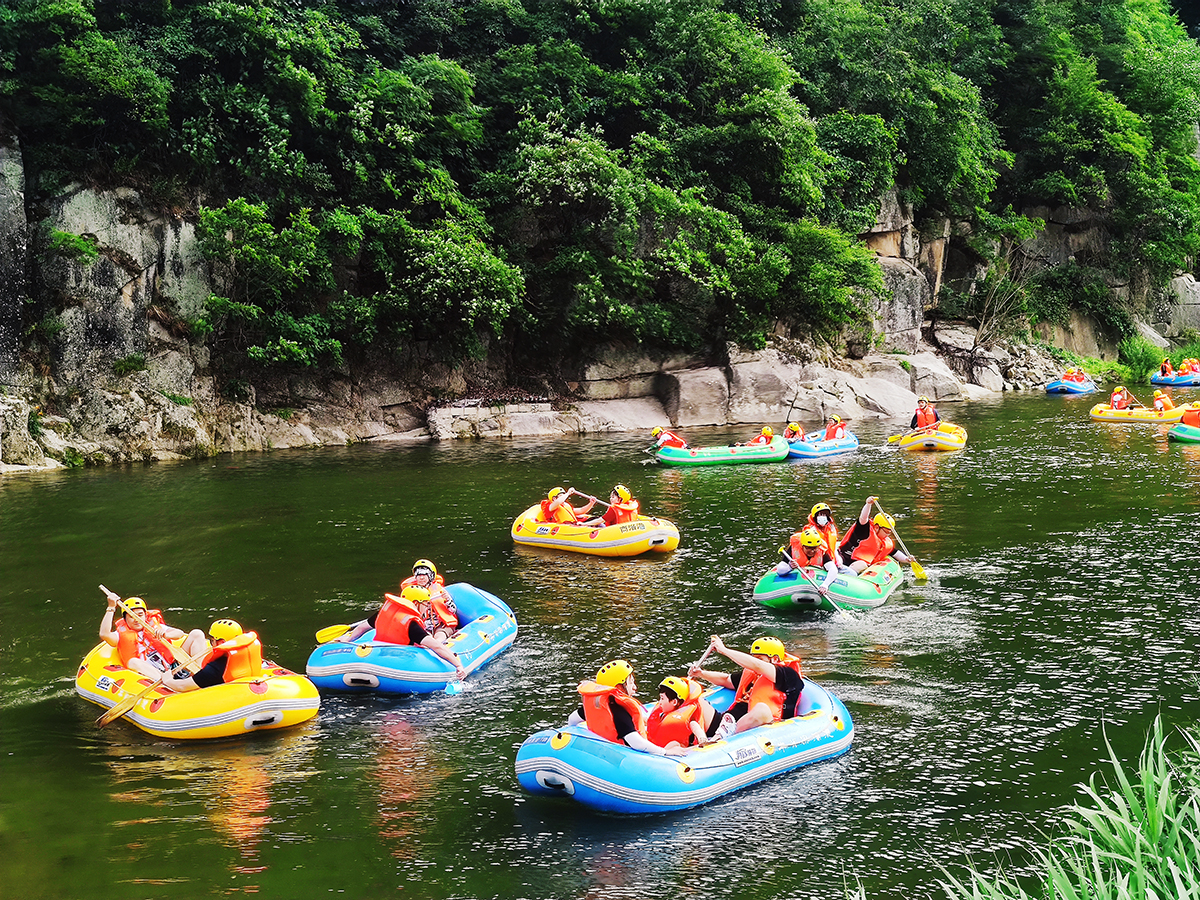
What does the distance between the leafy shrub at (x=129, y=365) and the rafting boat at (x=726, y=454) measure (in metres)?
13.7

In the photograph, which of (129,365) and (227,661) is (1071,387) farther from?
(227,661)

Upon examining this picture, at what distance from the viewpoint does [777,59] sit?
1369 inches

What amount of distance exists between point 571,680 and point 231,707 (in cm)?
352

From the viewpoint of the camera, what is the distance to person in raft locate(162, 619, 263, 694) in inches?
420

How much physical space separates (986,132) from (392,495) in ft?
109

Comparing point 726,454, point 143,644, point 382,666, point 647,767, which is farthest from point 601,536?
point 726,454

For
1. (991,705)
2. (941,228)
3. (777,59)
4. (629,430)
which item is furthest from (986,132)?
(991,705)

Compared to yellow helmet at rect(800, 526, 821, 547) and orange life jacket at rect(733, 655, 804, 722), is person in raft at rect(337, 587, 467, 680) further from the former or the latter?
yellow helmet at rect(800, 526, 821, 547)

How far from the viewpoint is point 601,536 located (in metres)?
17.3

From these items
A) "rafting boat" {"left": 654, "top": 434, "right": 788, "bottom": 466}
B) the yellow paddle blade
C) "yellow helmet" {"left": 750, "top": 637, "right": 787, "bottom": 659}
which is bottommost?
the yellow paddle blade

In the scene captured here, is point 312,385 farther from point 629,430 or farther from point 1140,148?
point 1140,148

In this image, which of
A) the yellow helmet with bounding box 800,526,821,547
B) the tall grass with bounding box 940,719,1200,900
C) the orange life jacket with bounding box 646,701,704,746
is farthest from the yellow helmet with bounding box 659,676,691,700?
the yellow helmet with bounding box 800,526,821,547

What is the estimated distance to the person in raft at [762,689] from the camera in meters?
9.84

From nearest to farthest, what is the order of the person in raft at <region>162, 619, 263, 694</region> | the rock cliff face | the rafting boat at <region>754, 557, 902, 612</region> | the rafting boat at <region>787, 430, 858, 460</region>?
1. the person in raft at <region>162, 619, 263, 694</region>
2. the rafting boat at <region>754, 557, 902, 612</region>
3. the rafting boat at <region>787, 430, 858, 460</region>
4. the rock cliff face
